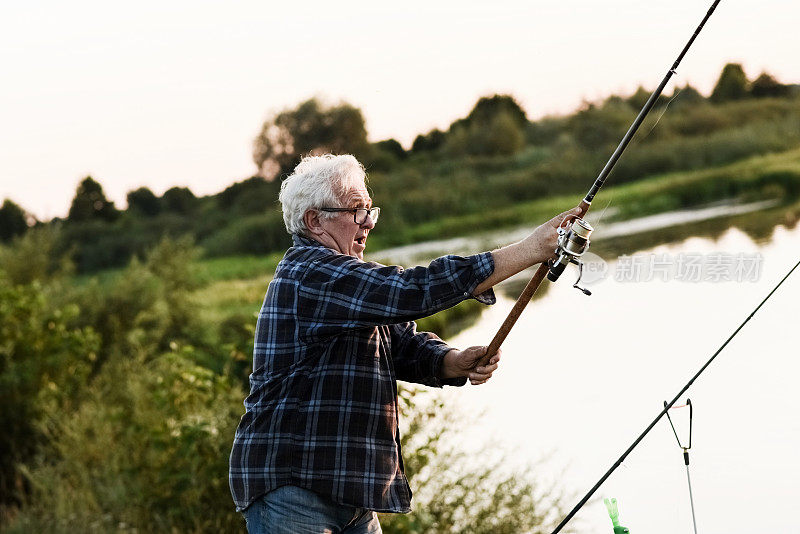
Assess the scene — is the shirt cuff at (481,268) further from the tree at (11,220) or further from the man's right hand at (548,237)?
the tree at (11,220)

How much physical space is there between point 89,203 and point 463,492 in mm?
10644

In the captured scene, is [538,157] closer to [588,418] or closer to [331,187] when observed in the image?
[588,418]

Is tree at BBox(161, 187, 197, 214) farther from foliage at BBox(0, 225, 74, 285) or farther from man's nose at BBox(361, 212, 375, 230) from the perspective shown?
man's nose at BBox(361, 212, 375, 230)

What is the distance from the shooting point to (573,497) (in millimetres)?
5082

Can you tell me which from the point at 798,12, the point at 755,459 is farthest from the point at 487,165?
the point at 755,459

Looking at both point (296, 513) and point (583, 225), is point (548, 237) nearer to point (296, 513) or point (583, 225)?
point (583, 225)

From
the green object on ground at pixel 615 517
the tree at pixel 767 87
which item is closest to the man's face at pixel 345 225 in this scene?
the green object on ground at pixel 615 517

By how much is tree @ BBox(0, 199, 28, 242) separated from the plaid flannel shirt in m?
11.4

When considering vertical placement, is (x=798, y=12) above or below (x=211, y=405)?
above

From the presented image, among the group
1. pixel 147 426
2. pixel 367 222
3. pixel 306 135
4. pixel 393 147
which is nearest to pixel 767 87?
pixel 393 147

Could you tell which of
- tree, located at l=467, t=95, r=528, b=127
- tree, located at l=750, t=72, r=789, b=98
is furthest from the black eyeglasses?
tree, located at l=467, t=95, r=528, b=127

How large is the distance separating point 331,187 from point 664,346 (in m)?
4.62

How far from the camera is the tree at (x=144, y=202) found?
45.8 ft

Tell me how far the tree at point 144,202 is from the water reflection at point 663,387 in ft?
23.6
